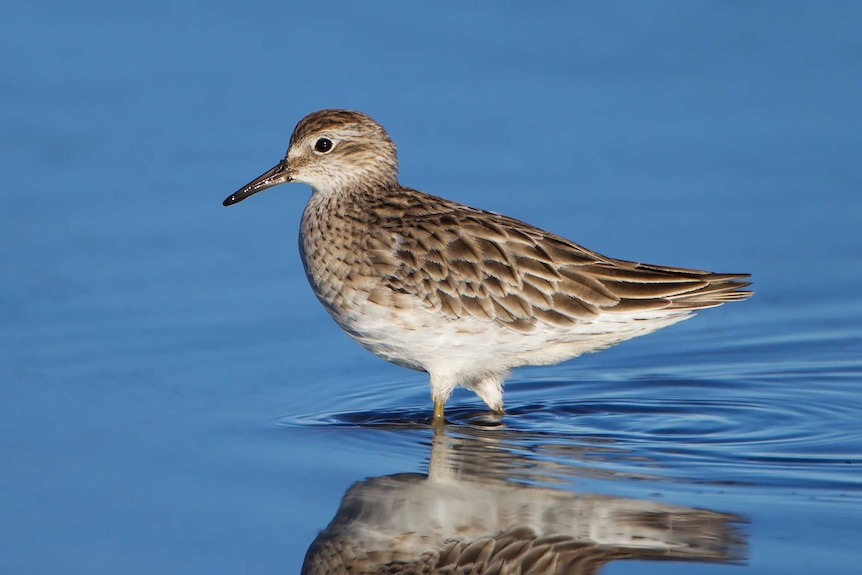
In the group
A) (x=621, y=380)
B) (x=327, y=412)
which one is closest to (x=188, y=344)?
(x=327, y=412)

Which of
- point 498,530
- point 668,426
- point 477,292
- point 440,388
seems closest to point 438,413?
point 440,388

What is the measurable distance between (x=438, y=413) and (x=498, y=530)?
2.23m

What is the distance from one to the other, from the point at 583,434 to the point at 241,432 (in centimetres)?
229

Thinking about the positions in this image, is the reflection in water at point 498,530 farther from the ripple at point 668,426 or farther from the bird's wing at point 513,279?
the bird's wing at point 513,279

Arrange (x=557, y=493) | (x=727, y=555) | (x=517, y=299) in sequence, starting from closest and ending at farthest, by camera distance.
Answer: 1. (x=727, y=555)
2. (x=557, y=493)
3. (x=517, y=299)

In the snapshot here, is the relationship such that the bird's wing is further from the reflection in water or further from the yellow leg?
the reflection in water

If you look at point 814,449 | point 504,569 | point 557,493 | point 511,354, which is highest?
point 511,354

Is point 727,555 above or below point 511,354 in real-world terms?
below

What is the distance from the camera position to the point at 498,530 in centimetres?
781

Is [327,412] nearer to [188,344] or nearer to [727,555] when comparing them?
[188,344]

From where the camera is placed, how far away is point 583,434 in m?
9.75

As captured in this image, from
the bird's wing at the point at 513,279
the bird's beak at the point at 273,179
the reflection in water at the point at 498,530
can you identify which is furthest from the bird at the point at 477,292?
the reflection in water at the point at 498,530

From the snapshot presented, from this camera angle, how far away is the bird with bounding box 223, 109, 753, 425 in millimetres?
9570

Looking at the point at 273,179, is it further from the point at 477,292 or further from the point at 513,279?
the point at 513,279
